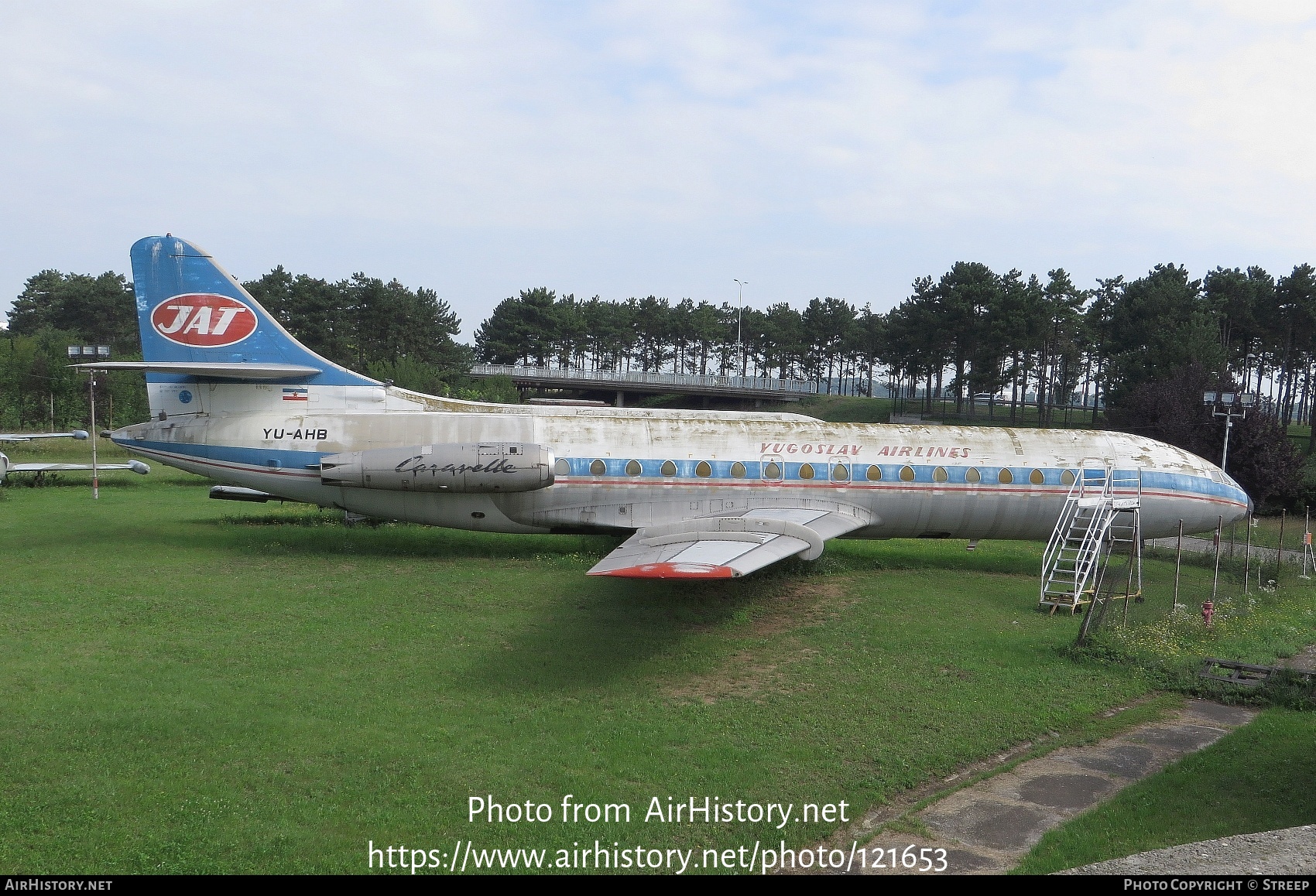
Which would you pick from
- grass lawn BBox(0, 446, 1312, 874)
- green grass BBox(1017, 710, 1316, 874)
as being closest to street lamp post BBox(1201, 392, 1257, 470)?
grass lawn BBox(0, 446, 1312, 874)

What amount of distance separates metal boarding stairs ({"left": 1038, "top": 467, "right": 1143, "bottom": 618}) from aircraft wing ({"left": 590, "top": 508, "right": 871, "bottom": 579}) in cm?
392

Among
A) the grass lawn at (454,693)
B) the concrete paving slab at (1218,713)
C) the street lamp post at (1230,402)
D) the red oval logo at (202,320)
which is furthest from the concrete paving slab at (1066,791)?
the street lamp post at (1230,402)

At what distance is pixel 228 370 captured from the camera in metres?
17.5

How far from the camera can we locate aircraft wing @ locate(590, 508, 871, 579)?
452 inches

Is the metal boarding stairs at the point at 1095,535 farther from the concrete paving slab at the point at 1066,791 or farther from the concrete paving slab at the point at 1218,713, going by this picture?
the concrete paving slab at the point at 1066,791

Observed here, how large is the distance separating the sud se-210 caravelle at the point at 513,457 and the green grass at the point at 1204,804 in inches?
322

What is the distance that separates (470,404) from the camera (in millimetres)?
19281

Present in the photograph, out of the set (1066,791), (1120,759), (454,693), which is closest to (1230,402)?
(1120,759)

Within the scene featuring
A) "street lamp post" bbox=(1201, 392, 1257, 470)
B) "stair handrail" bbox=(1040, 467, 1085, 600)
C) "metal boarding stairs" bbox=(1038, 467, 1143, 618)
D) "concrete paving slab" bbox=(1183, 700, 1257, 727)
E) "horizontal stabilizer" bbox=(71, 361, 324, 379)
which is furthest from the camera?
"street lamp post" bbox=(1201, 392, 1257, 470)

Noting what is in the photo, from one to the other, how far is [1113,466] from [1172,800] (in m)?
11.8

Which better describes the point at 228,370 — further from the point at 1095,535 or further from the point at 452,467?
the point at 1095,535

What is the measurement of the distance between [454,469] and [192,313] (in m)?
6.57

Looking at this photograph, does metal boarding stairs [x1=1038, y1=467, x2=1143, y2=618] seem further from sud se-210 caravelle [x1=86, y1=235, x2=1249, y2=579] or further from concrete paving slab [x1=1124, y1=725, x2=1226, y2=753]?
concrete paving slab [x1=1124, y1=725, x2=1226, y2=753]

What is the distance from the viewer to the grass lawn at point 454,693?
24.1 feet
